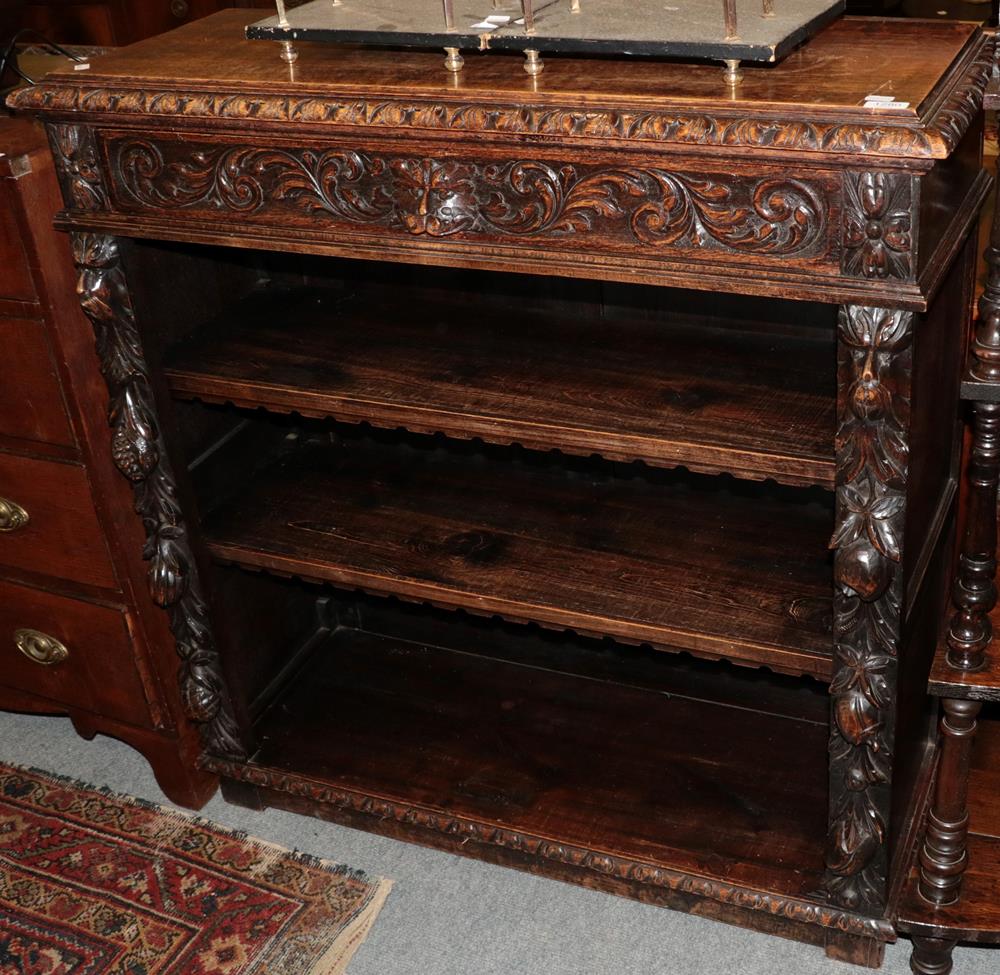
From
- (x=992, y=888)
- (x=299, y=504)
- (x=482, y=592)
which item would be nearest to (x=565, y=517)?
(x=482, y=592)

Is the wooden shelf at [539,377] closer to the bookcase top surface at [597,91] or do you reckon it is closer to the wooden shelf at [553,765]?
the bookcase top surface at [597,91]

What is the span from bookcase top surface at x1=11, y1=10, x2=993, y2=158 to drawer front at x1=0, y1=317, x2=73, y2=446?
0.39 m

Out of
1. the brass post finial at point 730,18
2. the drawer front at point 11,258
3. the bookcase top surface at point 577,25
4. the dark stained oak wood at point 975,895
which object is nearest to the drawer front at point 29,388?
the drawer front at point 11,258

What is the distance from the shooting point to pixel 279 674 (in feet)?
8.50

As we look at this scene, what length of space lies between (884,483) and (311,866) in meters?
1.25

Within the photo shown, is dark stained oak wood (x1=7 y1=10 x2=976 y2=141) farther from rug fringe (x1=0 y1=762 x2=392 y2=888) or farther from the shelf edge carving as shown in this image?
rug fringe (x1=0 y1=762 x2=392 y2=888)

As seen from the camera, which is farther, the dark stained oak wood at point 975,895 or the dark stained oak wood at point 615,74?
the dark stained oak wood at point 975,895

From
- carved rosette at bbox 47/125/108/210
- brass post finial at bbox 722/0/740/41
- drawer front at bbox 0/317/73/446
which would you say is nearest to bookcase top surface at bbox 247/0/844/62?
brass post finial at bbox 722/0/740/41

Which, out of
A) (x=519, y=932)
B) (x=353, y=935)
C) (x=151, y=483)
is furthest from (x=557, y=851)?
(x=151, y=483)

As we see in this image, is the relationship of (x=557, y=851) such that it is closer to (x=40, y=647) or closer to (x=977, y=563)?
(x=977, y=563)

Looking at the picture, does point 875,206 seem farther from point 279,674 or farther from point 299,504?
point 279,674

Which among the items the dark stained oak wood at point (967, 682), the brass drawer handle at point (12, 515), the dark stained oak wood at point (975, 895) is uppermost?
the brass drawer handle at point (12, 515)

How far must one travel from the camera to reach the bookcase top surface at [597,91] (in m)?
1.48

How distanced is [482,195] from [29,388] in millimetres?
891
